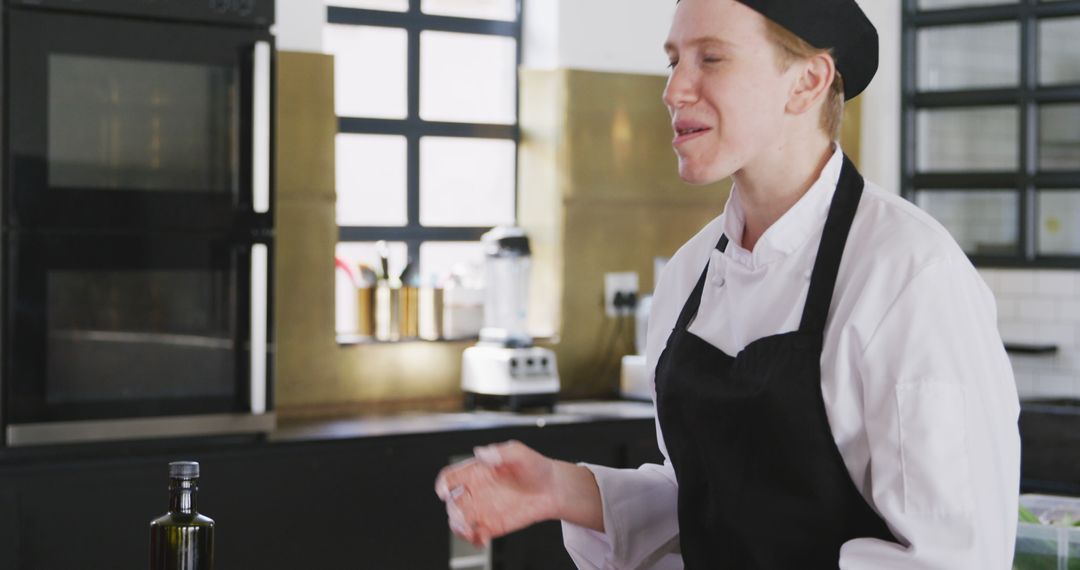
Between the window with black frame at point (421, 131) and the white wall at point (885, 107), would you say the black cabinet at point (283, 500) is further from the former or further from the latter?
the white wall at point (885, 107)

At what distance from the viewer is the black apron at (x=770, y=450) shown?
1.55 metres

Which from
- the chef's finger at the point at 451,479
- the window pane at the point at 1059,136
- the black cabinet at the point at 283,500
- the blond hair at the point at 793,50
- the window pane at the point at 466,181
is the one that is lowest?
the black cabinet at the point at 283,500

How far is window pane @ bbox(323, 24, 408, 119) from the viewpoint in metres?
4.96

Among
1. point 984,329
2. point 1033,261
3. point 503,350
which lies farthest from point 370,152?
point 984,329

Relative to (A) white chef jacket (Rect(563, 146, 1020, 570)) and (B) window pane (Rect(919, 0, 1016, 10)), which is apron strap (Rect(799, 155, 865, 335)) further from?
(B) window pane (Rect(919, 0, 1016, 10))

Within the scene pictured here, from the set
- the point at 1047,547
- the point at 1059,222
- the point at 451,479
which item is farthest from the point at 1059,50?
the point at 451,479

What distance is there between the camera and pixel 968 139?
5.52m

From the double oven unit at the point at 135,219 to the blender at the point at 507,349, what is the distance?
954mm

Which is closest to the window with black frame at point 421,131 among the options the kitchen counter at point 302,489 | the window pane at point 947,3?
the kitchen counter at point 302,489

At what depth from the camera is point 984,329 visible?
1483mm

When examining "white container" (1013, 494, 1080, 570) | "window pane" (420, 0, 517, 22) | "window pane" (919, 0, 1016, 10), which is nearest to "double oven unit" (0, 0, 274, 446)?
"window pane" (420, 0, 517, 22)

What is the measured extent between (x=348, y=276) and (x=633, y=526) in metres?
3.23

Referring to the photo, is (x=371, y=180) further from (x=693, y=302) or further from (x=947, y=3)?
(x=693, y=302)

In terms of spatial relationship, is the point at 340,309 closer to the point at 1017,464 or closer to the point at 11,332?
the point at 11,332
